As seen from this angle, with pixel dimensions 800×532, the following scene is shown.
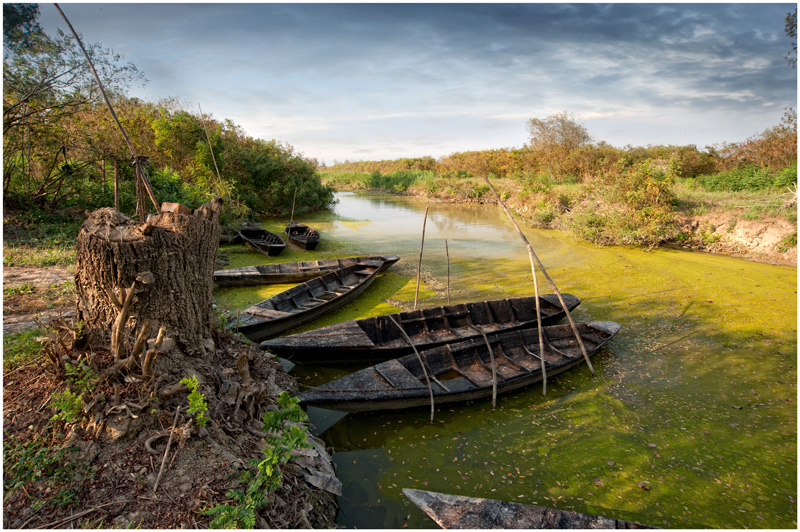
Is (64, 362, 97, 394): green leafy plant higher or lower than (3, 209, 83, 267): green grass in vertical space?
lower

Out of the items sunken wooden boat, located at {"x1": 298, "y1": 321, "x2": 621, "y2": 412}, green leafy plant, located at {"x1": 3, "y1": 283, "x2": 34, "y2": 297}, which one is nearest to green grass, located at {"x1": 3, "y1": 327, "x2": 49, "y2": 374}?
sunken wooden boat, located at {"x1": 298, "y1": 321, "x2": 621, "y2": 412}

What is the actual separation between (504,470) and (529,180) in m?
22.8

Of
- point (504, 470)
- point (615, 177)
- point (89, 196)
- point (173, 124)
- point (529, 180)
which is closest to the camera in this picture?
point (504, 470)

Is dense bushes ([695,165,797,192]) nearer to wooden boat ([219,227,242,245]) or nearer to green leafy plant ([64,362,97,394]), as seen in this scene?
green leafy plant ([64,362,97,394])

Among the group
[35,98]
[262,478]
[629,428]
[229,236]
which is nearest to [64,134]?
[35,98]

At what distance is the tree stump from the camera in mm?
2797

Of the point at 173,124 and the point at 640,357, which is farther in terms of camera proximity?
the point at 173,124

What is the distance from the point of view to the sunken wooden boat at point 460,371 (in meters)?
4.61

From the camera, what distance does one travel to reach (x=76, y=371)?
280cm

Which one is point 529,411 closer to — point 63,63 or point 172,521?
point 172,521

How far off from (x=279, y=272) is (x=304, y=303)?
1929 mm

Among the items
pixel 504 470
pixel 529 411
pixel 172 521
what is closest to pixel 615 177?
pixel 529 411

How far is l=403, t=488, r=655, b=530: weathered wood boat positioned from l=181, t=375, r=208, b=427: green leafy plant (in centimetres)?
193

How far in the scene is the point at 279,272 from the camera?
31.4ft
